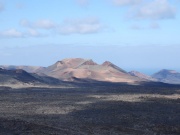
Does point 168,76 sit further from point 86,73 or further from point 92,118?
point 92,118

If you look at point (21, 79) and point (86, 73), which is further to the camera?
point (86, 73)

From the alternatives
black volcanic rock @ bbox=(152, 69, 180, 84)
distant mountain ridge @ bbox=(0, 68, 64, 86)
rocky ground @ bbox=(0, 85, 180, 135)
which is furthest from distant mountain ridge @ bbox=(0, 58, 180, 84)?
rocky ground @ bbox=(0, 85, 180, 135)

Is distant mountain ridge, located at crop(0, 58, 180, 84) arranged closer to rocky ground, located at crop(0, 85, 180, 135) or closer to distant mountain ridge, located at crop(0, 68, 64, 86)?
distant mountain ridge, located at crop(0, 68, 64, 86)

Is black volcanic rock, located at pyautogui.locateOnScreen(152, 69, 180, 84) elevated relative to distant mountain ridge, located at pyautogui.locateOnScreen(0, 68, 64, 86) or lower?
elevated

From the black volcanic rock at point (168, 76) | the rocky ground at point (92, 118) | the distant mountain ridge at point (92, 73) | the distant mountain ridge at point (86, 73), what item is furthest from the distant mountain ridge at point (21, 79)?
the black volcanic rock at point (168, 76)

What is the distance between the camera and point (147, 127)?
60.9 feet

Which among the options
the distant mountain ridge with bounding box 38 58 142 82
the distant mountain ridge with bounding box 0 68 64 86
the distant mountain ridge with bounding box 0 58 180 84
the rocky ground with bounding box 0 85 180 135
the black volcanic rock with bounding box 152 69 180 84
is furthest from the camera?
the black volcanic rock with bounding box 152 69 180 84

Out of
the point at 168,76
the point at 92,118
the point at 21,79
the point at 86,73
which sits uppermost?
the point at 168,76

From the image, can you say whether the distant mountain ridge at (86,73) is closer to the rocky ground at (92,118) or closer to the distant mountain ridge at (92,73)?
the distant mountain ridge at (92,73)

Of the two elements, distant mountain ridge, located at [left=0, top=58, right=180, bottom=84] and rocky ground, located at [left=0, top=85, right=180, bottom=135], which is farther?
distant mountain ridge, located at [left=0, top=58, right=180, bottom=84]

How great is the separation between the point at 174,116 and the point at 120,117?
321 cm

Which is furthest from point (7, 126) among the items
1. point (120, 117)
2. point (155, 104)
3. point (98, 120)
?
point (155, 104)

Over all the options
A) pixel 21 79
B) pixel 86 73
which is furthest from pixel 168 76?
pixel 21 79

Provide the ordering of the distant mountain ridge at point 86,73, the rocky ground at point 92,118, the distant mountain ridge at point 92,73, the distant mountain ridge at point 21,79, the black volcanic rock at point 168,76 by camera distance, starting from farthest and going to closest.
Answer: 1. the black volcanic rock at point 168,76
2. the distant mountain ridge at point 92,73
3. the distant mountain ridge at point 86,73
4. the distant mountain ridge at point 21,79
5. the rocky ground at point 92,118
